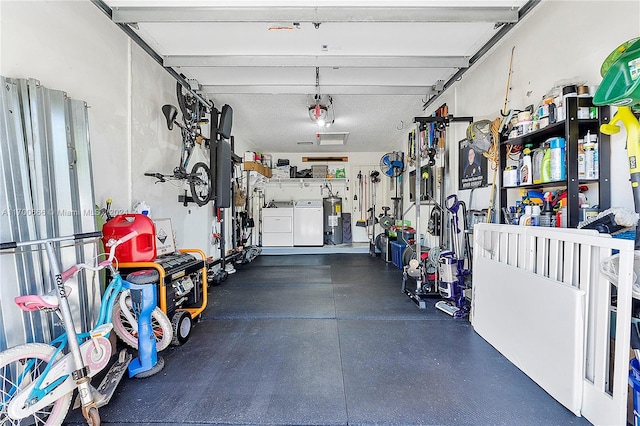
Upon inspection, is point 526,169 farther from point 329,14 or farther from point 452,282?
point 329,14

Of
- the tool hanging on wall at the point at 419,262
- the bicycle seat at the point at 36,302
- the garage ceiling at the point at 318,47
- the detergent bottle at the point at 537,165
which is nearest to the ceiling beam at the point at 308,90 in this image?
the garage ceiling at the point at 318,47

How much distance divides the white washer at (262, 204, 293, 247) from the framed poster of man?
430 cm

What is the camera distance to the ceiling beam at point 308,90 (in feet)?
11.8

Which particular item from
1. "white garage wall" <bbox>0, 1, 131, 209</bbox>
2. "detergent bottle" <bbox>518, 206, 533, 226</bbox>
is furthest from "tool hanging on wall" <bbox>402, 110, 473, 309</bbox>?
"white garage wall" <bbox>0, 1, 131, 209</bbox>

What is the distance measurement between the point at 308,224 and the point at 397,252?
2541 mm

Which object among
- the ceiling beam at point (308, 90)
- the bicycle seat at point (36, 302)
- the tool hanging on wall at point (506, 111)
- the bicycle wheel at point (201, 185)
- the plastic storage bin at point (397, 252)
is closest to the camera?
the bicycle seat at point (36, 302)

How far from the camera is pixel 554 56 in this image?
2.02 m

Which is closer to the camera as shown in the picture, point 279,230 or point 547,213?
point 547,213

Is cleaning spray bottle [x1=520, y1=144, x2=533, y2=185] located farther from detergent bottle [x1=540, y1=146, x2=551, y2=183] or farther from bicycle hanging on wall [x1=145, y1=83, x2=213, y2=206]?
bicycle hanging on wall [x1=145, y1=83, x2=213, y2=206]

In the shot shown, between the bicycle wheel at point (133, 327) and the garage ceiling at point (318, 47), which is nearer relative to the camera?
the bicycle wheel at point (133, 327)

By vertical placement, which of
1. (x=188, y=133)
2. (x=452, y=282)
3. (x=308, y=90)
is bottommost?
(x=452, y=282)

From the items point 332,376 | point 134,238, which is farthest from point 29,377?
point 332,376

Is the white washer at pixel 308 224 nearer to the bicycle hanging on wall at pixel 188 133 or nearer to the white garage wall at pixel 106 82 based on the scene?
the bicycle hanging on wall at pixel 188 133

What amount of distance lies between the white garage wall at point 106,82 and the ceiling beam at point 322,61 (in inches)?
Answer: 17.2
